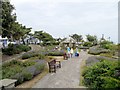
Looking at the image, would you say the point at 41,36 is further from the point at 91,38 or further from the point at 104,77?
the point at 104,77

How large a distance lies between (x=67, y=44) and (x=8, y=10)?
24320mm

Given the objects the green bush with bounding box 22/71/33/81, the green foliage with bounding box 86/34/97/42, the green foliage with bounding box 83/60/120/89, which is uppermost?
the green foliage with bounding box 86/34/97/42

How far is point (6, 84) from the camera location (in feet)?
28.5

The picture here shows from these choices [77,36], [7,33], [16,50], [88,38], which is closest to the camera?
[7,33]

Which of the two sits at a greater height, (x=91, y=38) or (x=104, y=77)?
(x=91, y=38)

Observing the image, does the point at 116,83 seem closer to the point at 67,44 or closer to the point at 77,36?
the point at 67,44

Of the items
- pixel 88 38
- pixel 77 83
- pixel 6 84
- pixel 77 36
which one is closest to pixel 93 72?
pixel 77 83

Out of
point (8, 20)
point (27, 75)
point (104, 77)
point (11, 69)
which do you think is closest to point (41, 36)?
point (8, 20)

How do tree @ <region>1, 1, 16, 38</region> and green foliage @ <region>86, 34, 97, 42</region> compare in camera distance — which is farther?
green foliage @ <region>86, 34, 97, 42</region>

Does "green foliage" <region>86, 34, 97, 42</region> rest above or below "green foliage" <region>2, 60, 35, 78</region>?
above

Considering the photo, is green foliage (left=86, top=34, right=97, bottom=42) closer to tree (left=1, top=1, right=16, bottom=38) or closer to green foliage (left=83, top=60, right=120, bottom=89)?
tree (left=1, top=1, right=16, bottom=38)

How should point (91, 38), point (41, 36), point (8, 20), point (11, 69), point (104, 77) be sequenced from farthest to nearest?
point (91, 38) < point (41, 36) < point (8, 20) < point (11, 69) < point (104, 77)

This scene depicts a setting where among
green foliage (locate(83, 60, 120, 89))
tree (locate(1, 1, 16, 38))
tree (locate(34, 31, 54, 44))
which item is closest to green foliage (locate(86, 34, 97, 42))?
tree (locate(34, 31, 54, 44))

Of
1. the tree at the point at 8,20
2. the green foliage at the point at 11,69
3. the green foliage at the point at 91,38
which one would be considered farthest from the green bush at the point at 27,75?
the green foliage at the point at 91,38
